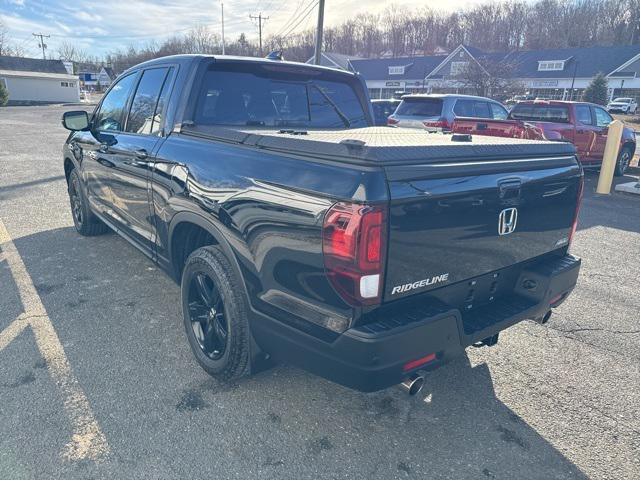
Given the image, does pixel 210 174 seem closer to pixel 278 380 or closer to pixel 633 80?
pixel 278 380

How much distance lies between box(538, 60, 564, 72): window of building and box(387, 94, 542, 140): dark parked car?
46.9m

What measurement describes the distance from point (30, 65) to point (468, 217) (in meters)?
69.2

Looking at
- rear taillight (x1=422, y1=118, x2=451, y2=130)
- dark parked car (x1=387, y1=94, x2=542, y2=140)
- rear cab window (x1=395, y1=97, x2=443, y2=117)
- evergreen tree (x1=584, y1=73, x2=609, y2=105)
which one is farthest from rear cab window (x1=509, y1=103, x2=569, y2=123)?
evergreen tree (x1=584, y1=73, x2=609, y2=105)

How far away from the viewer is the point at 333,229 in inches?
75.1

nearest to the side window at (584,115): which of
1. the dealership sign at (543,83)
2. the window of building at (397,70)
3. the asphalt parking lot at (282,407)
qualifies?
the asphalt parking lot at (282,407)

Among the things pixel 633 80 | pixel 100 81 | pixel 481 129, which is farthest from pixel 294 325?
pixel 100 81

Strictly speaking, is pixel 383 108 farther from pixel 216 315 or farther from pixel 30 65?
pixel 30 65

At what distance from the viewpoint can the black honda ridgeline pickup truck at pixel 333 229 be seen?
1.93m

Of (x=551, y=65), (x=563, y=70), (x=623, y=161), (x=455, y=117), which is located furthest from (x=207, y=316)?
(x=551, y=65)

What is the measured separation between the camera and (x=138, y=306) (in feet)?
12.8

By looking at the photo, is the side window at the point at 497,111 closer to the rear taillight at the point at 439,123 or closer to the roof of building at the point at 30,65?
the rear taillight at the point at 439,123

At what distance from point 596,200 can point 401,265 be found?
8624mm

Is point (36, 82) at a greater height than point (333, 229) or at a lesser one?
greater

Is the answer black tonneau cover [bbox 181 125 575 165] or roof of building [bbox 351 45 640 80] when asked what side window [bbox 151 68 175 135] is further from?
roof of building [bbox 351 45 640 80]
